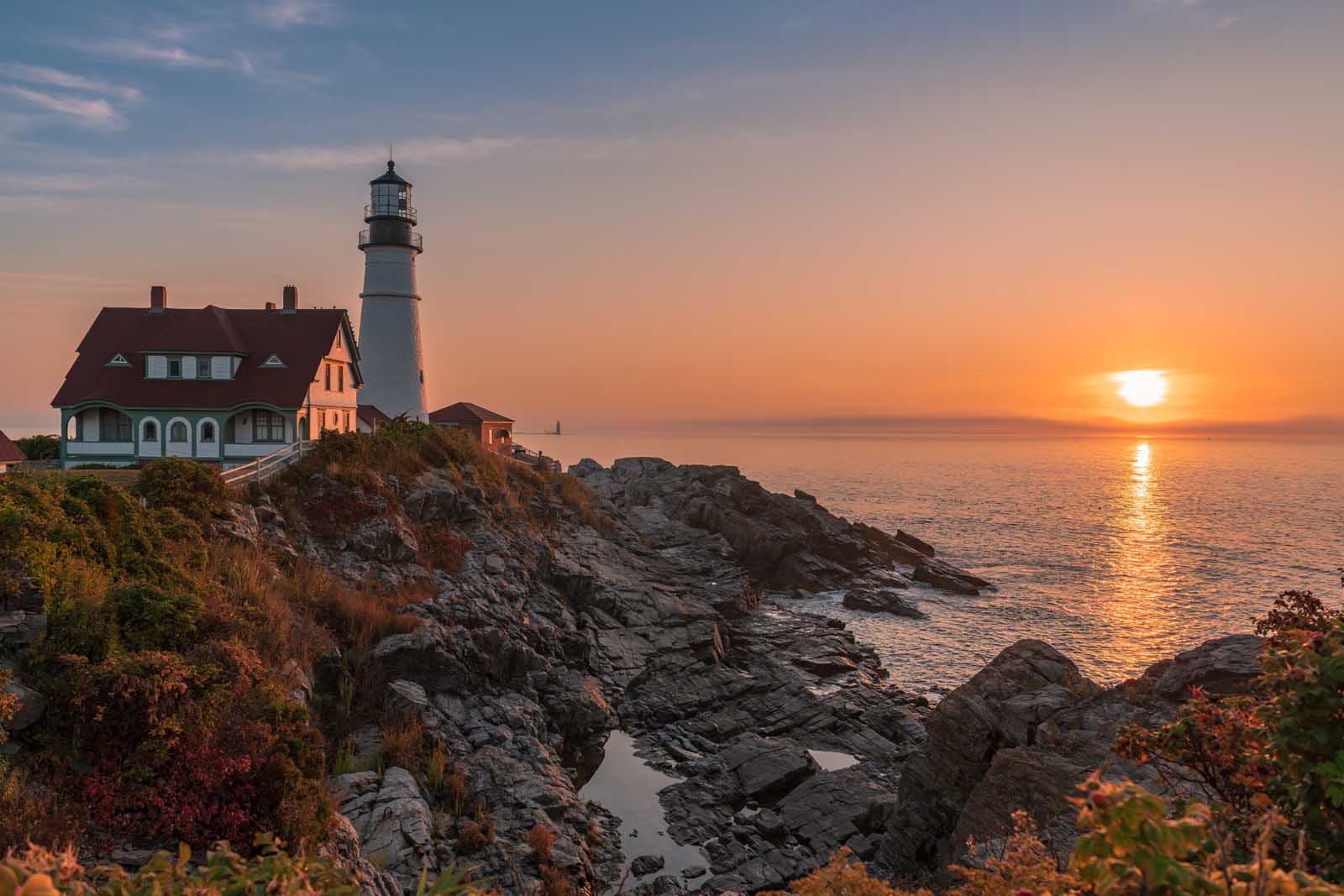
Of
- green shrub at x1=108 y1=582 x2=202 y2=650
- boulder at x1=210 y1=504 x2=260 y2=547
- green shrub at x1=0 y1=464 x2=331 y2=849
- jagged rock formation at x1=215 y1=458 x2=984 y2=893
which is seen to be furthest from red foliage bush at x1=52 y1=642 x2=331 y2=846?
boulder at x1=210 y1=504 x2=260 y2=547

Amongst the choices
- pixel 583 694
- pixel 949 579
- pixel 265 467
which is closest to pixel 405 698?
pixel 583 694

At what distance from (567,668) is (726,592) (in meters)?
16.0

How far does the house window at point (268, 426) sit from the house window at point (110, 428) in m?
5.97

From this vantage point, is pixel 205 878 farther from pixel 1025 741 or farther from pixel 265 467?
pixel 265 467

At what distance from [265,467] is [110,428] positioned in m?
18.8

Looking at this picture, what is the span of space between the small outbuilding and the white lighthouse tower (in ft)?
18.9

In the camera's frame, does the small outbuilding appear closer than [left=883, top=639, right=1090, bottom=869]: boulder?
No

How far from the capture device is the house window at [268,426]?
38.5 m

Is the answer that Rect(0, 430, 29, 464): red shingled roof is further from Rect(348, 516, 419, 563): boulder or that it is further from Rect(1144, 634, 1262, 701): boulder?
Rect(1144, 634, 1262, 701): boulder

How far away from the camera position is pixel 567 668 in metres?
24.1

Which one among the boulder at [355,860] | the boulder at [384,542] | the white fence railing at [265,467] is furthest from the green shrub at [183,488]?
the boulder at [355,860]

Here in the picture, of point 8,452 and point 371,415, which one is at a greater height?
point 371,415

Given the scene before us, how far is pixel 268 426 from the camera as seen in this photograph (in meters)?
38.6

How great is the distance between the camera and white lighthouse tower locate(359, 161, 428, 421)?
48906 millimetres
